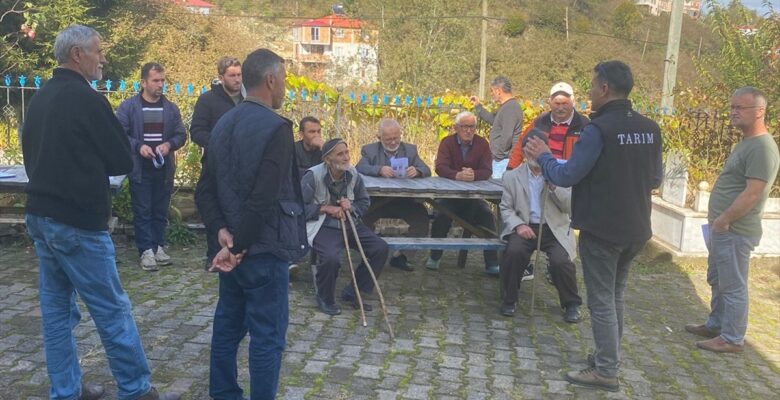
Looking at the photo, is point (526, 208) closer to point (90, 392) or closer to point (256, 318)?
point (256, 318)

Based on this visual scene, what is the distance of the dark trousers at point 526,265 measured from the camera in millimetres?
4965

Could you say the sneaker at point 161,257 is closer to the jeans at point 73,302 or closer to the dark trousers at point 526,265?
the jeans at point 73,302

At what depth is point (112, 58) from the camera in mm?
18922

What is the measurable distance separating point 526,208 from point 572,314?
0.85m

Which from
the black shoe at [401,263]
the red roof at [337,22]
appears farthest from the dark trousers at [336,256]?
the red roof at [337,22]

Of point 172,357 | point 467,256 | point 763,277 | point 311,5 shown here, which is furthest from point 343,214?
point 311,5

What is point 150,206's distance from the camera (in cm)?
580

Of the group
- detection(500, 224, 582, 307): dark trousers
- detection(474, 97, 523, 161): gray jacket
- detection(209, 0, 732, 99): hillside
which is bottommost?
detection(500, 224, 582, 307): dark trousers

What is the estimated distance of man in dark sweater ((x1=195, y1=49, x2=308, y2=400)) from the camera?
2818 mm

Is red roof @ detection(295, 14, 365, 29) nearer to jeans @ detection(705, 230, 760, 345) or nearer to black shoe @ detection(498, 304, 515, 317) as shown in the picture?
black shoe @ detection(498, 304, 515, 317)

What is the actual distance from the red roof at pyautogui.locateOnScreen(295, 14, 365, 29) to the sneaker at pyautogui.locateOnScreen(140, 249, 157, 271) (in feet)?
89.8

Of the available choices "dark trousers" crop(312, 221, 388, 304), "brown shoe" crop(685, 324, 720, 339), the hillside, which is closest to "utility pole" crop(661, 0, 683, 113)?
the hillside

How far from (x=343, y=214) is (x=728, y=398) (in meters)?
2.71

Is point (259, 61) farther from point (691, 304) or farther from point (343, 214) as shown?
point (691, 304)
